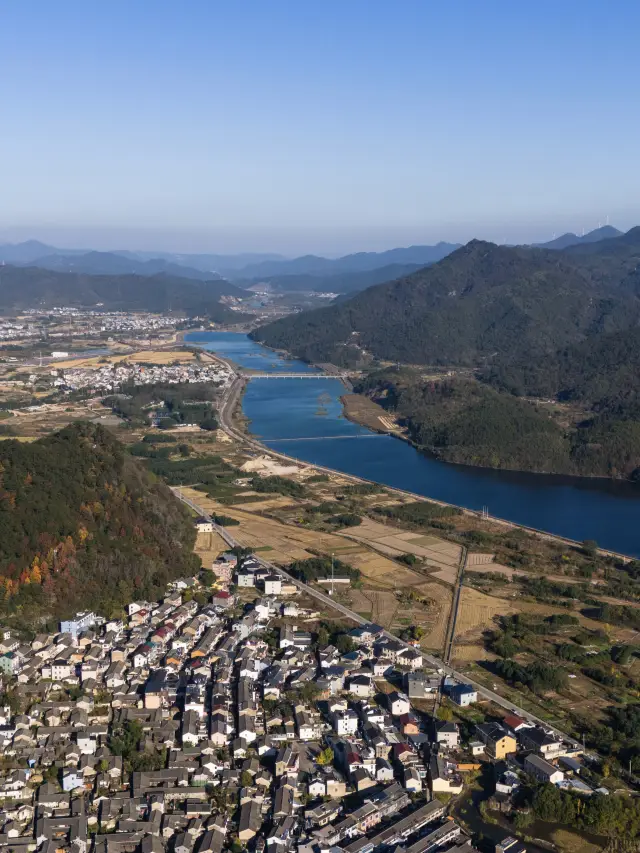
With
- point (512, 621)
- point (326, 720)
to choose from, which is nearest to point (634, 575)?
point (512, 621)

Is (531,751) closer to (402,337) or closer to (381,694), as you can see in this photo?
(381,694)

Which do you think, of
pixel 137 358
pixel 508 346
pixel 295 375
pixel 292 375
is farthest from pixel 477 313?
pixel 137 358

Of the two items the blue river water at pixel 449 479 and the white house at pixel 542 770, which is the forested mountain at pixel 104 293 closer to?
the blue river water at pixel 449 479

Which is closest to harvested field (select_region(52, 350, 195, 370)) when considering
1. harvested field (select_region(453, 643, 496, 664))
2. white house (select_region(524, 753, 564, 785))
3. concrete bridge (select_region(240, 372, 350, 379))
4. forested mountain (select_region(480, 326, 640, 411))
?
concrete bridge (select_region(240, 372, 350, 379))

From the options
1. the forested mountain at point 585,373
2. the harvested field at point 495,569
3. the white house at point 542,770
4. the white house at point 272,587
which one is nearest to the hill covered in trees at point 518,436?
the forested mountain at point 585,373

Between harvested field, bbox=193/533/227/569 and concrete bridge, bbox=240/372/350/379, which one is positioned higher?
harvested field, bbox=193/533/227/569

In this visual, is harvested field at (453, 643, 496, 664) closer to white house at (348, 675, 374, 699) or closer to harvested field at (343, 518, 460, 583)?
white house at (348, 675, 374, 699)
